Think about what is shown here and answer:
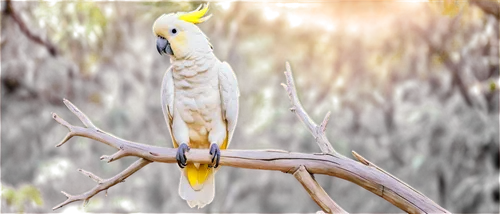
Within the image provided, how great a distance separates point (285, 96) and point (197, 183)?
3.02 ft

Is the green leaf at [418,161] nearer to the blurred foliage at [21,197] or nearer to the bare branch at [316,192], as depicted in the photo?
the bare branch at [316,192]

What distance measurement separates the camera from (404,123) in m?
2.64

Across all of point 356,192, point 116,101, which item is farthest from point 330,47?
point 116,101

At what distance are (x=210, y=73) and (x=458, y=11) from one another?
58.6 inches

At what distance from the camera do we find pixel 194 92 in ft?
5.58

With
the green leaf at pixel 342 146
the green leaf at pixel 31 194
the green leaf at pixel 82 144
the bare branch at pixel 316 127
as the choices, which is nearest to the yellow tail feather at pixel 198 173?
the bare branch at pixel 316 127

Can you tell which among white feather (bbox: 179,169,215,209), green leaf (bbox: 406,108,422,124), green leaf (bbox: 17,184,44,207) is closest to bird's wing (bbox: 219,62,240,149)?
white feather (bbox: 179,169,215,209)

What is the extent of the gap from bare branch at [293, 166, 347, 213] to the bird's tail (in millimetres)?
307

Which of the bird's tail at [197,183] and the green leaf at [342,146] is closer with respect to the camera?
the bird's tail at [197,183]

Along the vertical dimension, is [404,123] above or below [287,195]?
above

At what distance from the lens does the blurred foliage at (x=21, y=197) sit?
2.76m

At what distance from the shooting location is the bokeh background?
2613 millimetres

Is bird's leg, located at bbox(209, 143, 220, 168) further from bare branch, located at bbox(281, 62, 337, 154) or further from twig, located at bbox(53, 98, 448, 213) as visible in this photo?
bare branch, located at bbox(281, 62, 337, 154)

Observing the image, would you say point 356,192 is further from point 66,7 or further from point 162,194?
point 66,7
